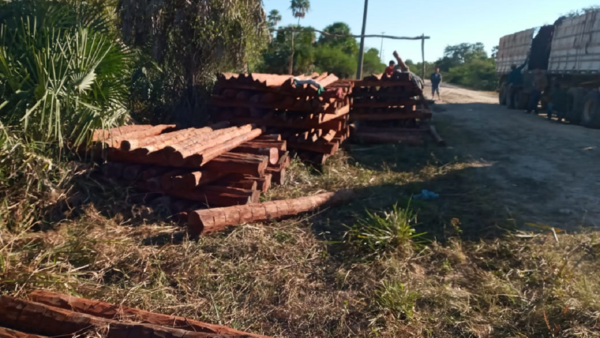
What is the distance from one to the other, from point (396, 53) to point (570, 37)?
5.30 metres

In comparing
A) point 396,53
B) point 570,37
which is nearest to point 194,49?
point 396,53

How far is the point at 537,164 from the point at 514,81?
1240 cm

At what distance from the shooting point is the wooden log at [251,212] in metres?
5.00

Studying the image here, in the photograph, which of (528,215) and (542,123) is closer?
(528,215)

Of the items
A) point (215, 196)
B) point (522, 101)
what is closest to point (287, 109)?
point (215, 196)

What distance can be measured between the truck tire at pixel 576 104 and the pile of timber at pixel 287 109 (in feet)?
30.3

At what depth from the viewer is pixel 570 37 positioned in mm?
15820

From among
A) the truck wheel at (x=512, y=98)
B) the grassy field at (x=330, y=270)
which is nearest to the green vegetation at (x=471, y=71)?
the truck wheel at (x=512, y=98)

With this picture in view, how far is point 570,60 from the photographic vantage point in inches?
617

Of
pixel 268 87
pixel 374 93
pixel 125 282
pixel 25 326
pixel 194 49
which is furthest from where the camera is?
pixel 374 93

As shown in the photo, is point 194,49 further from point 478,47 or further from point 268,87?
point 478,47

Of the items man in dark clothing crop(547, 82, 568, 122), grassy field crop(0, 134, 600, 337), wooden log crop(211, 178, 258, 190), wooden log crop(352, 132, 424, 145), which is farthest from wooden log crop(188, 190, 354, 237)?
man in dark clothing crop(547, 82, 568, 122)

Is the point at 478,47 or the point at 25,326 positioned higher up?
the point at 478,47

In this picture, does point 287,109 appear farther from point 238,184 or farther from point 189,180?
point 189,180
